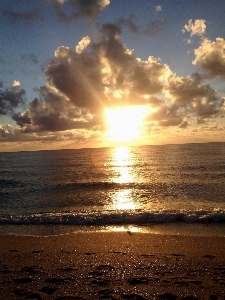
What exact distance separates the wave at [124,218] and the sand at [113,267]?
10.8 ft

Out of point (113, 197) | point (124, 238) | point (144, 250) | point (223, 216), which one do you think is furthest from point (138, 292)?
point (113, 197)

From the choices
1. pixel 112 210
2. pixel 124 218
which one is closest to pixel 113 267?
pixel 124 218

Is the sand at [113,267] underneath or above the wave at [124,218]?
above

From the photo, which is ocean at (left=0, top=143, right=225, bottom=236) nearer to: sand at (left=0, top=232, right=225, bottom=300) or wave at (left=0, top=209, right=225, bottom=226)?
wave at (left=0, top=209, right=225, bottom=226)

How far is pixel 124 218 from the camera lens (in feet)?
51.5

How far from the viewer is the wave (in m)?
15.2

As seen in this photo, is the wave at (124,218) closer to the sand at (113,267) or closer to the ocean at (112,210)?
the ocean at (112,210)

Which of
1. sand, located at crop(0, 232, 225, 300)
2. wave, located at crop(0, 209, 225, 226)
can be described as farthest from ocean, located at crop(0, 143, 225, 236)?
sand, located at crop(0, 232, 225, 300)

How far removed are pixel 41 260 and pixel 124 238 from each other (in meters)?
4.05

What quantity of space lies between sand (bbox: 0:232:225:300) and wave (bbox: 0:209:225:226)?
329 cm

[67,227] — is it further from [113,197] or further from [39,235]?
[113,197]

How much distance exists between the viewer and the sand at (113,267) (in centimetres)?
662

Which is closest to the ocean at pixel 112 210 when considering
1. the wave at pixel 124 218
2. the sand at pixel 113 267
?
the wave at pixel 124 218

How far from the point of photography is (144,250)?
32.5ft
